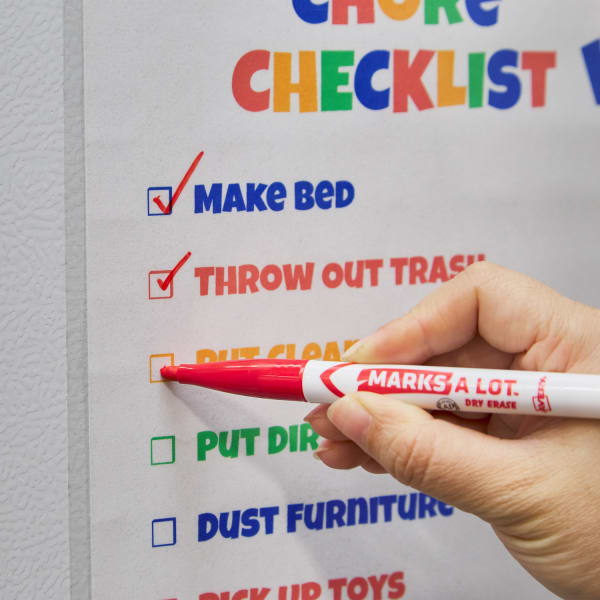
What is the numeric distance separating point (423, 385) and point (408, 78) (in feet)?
0.61

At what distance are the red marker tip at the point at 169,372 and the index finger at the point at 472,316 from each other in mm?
95

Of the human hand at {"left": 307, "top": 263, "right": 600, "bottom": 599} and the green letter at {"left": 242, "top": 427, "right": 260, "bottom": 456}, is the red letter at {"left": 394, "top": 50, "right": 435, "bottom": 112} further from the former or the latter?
the green letter at {"left": 242, "top": 427, "right": 260, "bottom": 456}

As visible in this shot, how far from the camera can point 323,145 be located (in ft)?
1.55

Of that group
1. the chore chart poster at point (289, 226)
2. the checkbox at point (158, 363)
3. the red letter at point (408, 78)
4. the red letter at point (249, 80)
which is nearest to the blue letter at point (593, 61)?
the chore chart poster at point (289, 226)

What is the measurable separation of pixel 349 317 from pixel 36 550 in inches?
8.6

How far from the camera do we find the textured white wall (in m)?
0.41

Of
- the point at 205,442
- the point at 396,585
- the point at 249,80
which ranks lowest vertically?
the point at 396,585

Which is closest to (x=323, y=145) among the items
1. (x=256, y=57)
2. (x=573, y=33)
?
(x=256, y=57)

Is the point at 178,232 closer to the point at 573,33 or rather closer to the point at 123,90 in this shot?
the point at 123,90

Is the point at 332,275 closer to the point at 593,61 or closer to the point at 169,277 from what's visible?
the point at 169,277

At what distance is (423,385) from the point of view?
415 mm

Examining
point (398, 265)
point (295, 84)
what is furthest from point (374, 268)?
point (295, 84)

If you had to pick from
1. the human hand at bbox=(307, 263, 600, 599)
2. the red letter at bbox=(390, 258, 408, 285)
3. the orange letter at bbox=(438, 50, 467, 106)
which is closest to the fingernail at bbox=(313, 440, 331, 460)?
the human hand at bbox=(307, 263, 600, 599)

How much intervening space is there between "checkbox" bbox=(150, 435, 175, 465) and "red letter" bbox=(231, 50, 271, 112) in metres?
0.19
